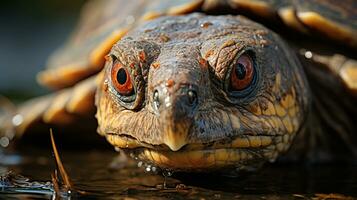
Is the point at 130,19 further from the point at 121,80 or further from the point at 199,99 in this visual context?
the point at 199,99

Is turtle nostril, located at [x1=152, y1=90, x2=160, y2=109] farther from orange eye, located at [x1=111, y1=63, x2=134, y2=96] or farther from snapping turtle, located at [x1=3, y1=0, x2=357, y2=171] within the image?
orange eye, located at [x1=111, y1=63, x2=134, y2=96]

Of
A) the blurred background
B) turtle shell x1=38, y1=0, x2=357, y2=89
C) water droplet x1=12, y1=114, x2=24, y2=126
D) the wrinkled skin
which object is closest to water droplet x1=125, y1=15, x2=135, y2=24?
turtle shell x1=38, y1=0, x2=357, y2=89

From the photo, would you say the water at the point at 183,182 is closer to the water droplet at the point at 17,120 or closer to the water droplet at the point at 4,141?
the water droplet at the point at 17,120

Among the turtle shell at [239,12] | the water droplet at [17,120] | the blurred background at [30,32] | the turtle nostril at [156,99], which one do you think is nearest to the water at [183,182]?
the turtle nostril at [156,99]

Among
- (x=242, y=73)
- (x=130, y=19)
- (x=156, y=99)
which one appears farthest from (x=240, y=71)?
(x=130, y=19)

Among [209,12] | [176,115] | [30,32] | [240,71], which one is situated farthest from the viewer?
[30,32]

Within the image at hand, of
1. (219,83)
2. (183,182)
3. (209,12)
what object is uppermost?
(209,12)

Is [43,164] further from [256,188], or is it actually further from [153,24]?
[256,188]
